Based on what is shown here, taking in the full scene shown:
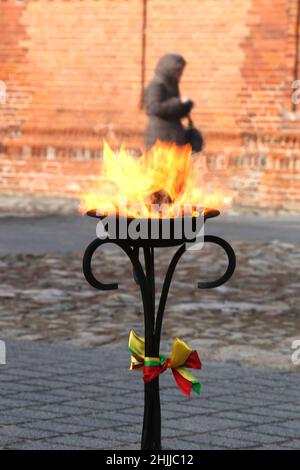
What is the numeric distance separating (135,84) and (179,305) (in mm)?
10137

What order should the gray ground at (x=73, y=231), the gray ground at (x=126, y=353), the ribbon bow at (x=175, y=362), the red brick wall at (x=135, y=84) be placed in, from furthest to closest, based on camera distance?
1. the red brick wall at (x=135, y=84)
2. the gray ground at (x=73, y=231)
3. the gray ground at (x=126, y=353)
4. the ribbon bow at (x=175, y=362)

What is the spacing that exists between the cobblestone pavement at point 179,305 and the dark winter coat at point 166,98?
1391 mm

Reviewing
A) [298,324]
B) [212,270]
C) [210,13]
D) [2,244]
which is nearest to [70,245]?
[2,244]

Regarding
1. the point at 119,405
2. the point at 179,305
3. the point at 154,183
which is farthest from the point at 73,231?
the point at 154,183

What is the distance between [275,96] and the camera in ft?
59.3

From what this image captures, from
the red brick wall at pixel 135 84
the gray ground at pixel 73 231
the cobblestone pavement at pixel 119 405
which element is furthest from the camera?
the red brick wall at pixel 135 84

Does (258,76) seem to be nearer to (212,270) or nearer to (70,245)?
(70,245)

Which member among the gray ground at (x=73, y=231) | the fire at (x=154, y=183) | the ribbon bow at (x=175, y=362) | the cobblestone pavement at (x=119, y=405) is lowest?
the gray ground at (x=73, y=231)

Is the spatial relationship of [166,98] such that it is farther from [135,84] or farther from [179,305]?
[135,84]

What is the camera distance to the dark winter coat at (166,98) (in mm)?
12625

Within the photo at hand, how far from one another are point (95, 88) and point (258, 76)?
2.75 metres

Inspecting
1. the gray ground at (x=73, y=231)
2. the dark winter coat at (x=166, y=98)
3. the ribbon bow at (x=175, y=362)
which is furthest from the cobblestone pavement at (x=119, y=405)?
the gray ground at (x=73, y=231)

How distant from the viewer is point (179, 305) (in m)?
9.49

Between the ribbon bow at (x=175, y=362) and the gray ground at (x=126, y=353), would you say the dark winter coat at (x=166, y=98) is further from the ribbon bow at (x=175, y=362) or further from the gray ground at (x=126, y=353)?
the ribbon bow at (x=175, y=362)
